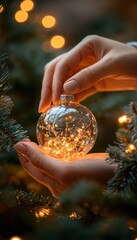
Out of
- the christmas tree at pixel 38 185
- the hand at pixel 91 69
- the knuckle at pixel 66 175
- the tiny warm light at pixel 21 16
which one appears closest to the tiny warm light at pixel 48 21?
the christmas tree at pixel 38 185

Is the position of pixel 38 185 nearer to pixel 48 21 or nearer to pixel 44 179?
pixel 44 179

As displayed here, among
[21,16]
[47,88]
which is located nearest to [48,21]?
[21,16]

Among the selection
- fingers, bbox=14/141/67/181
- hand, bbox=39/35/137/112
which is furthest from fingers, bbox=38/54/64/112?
fingers, bbox=14/141/67/181

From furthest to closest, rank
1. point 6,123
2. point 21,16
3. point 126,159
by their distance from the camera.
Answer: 1. point 21,16
2. point 6,123
3. point 126,159

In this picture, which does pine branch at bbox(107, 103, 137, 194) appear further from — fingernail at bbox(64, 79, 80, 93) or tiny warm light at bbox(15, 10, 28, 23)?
tiny warm light at bbox(15, 10, 28, 23)

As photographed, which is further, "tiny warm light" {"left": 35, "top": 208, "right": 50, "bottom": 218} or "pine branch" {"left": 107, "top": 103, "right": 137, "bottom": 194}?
"tiny warm light" {"left": 35, "top": 208, "right": 50, "bottom": 218}

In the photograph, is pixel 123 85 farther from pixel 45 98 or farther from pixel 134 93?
pixel 134 93
